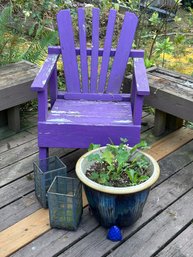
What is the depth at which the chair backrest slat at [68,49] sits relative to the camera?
2.62 metres

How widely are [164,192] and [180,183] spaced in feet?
0.47

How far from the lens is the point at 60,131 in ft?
7.20

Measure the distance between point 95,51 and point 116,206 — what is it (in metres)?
1.22

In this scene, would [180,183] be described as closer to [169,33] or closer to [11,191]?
[11,191]

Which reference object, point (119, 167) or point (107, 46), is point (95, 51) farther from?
point (119, 167)

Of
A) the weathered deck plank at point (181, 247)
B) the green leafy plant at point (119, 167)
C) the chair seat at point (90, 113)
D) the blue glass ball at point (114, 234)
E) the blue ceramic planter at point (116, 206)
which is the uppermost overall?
the chair seat at point (90, 113)

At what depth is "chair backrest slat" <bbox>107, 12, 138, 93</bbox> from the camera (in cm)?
263

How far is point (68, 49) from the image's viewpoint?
2643 mm

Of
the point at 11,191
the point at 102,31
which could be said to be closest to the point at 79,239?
the point at 11,191

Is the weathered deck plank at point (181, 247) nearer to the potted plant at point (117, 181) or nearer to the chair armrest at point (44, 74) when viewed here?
the potted plant at point (117, 181)

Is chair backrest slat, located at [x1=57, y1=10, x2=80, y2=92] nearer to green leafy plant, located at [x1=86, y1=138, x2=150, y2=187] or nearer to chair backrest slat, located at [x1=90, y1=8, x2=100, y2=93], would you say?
chair backrest slat, located at [x1=90, y1=8, x2=100, y2=93]

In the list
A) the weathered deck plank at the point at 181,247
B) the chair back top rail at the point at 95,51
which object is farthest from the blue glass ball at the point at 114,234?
the chair back top rail at the point at 95,51

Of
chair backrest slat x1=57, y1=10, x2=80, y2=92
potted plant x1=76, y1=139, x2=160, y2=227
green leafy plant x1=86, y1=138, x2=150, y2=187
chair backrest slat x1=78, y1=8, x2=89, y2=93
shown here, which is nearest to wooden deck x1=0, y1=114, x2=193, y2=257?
potted plant x1=76, y1=139, x2=160, y2=227

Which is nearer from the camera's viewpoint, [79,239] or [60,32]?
[79,239]
